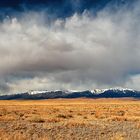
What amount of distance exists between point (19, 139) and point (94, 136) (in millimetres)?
5873

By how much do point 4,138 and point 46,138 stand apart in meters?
2.73

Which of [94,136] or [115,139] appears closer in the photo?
[115,139]

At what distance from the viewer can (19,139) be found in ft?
67.3

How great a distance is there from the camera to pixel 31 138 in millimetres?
21516

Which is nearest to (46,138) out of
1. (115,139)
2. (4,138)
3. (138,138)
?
(4,138)

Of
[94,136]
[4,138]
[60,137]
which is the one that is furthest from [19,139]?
[94,136]

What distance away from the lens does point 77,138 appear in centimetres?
2236

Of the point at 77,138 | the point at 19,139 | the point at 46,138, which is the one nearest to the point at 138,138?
the point at 77,138

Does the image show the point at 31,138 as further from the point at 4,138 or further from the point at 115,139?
the point at 115,139

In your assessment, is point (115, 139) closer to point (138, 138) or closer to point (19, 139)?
point (138, 138)

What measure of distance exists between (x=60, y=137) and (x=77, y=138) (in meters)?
1.18

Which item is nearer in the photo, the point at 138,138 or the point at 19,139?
the point at 19,139

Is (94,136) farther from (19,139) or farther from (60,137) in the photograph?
(19,139)

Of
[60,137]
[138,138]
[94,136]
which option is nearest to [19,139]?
[60,137]
